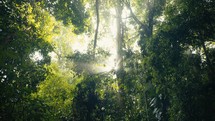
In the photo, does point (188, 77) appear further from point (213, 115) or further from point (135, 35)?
point (135, 35)

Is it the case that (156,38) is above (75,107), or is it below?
above

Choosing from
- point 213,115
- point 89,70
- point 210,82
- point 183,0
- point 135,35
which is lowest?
point 213,115

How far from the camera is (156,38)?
1154 cm

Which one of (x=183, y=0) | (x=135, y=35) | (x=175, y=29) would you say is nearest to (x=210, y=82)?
Result: (x=175, y=29)

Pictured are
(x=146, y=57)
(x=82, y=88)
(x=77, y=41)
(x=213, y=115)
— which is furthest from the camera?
(x=77, y=41)

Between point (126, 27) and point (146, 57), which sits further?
point (126, 27)

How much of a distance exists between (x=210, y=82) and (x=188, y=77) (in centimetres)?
94

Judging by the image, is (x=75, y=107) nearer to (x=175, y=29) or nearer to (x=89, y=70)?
(x=89, y=70)

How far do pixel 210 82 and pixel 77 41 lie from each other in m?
14.7

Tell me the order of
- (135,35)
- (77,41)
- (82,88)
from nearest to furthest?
(82,88) → (135,35) → (77,41)

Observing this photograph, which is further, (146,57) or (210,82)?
(146,57)

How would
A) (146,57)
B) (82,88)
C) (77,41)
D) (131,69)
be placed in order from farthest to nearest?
(77,41) → (131,69) → (146,57) → (82,88)

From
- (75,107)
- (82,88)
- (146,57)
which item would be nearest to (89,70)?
(82,88)

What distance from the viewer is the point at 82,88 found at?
1112 cm
